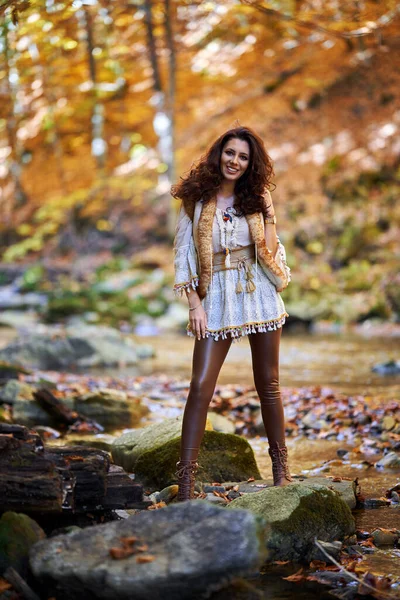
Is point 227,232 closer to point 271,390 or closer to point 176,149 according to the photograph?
point 271,390

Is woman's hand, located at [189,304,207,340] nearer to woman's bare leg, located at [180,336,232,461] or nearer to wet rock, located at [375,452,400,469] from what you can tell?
woman's bare leg, located at [180,336,232,461]

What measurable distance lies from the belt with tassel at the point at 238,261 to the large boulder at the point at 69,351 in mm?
8386

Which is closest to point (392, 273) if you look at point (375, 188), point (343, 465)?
point (375, 188)

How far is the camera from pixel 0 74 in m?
7.86

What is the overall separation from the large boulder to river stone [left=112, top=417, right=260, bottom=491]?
7.48 metres

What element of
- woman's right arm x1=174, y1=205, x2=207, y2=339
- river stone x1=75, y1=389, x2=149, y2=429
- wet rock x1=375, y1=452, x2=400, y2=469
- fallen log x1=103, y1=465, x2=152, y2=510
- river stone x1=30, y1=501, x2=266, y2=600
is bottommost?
river stone x1=75, y1=389, x2=149, y2=429

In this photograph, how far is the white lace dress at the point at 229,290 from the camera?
4125 mm

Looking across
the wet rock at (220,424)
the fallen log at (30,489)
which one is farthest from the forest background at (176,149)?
the fallen log at (30,489)

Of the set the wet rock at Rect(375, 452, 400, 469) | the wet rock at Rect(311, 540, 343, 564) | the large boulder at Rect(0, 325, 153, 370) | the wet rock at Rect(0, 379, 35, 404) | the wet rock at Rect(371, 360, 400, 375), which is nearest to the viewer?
the wet rock at Rect(311, 540, 343, 564)

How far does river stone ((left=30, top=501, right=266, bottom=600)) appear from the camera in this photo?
8.50ft

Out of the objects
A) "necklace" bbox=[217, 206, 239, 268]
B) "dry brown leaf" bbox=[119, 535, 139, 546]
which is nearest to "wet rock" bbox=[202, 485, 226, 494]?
"necklace" bbox=[217, 206, 239, 268]

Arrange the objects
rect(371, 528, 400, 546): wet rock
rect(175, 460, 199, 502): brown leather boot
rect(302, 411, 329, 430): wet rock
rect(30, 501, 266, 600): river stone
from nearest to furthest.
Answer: rect(30, 501, 266, 600): river stone, rect(371, 528, 400, 546): wet rock, rect(175, 460, 199, 502): brown leather boot, rect(302, 411, 329, 430): wet rock

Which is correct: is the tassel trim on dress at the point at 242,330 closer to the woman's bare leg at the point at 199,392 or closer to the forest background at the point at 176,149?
the woman's bare leg at the point at 199,392

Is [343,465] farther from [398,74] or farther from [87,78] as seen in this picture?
[87,78]
